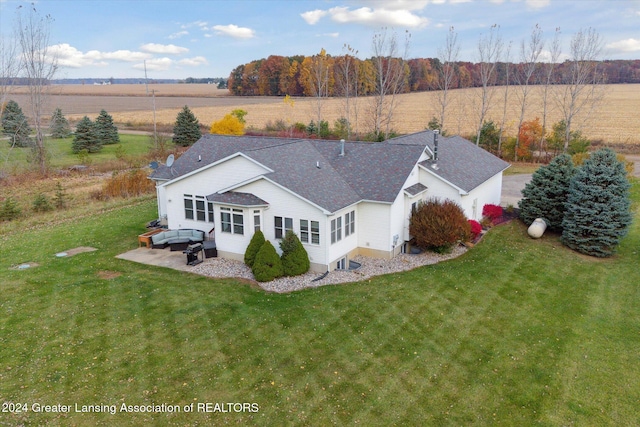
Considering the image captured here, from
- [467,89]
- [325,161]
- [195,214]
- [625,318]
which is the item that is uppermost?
[467,89]

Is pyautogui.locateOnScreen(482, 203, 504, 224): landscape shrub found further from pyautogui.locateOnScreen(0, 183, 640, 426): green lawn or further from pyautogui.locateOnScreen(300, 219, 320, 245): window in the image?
pyautogui.locateOnScreen(300, 219, 320, 245): window

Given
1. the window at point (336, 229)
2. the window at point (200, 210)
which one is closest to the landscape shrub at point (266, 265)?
the window at point (336, 229)

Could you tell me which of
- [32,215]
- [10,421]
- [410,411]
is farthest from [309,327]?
[32,215]

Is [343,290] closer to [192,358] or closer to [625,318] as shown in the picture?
[192,358]

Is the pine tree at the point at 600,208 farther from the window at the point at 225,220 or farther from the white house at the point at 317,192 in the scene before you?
the window at the point at 225,220

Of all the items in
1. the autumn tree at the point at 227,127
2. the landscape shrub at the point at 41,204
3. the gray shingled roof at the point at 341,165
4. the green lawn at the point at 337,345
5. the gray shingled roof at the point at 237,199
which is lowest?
the green lawn at the point at 337,345

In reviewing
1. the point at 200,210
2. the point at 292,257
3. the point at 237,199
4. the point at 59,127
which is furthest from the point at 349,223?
the point at 59,127

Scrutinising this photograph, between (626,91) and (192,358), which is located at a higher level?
(626,91)
